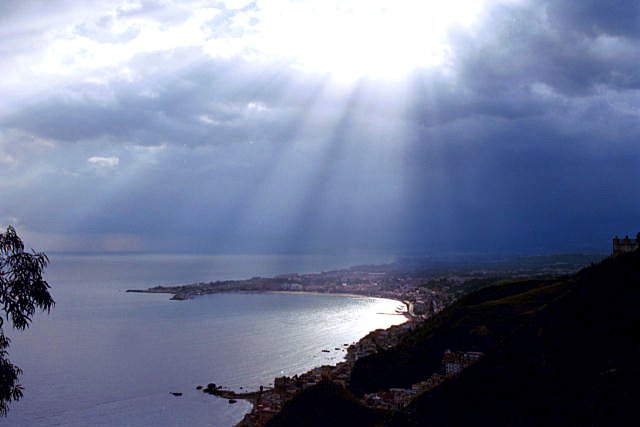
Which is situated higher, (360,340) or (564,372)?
(564,372)

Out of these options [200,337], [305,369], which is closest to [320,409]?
[305,369]

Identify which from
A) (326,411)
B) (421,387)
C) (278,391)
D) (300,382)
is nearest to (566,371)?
(326,411)

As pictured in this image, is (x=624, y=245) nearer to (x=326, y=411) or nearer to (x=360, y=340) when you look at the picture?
(x=326, y=411)

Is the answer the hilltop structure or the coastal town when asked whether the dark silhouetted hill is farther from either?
the hilltop structure

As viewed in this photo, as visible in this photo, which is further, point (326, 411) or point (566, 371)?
point (326, 411)

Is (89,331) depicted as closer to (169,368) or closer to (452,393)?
(169,368)

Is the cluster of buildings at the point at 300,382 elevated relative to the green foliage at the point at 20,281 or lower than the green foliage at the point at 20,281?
lower

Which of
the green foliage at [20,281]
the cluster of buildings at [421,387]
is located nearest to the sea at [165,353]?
the cluster of buildings at [421,387]

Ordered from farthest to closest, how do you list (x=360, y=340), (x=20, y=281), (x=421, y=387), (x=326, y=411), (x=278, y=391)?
(x=360, y=340) < (x=278, y=391) < (x=421, y=387) < (x=326, y=411) < (x=20, y=281)

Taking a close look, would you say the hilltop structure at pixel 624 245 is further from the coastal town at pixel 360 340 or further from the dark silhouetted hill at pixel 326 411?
the dark silhouetted hill at pixel 326 411
